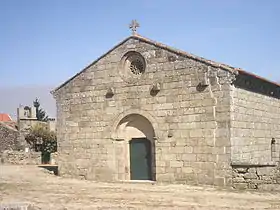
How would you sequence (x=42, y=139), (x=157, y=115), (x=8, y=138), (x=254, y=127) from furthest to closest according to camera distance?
1. (x=8, y=138)
2. (x=42, y=139)
3. (x=254, y=127)
4. (x=157, y=115)

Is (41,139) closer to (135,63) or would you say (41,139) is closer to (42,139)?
(42,139)

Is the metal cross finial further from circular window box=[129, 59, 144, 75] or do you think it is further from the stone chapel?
circular window box=[129, 59, 144, 75]

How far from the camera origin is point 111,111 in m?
17.8

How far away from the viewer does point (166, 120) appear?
1628 cm

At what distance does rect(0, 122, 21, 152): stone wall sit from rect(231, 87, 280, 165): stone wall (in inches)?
947

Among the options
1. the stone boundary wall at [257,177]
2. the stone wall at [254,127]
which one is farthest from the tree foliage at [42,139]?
the stone boundary wall at [257,177]

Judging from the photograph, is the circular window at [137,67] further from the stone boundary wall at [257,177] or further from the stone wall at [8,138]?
the stone wall at [8,138]

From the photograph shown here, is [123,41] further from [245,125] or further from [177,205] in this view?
[177,205]

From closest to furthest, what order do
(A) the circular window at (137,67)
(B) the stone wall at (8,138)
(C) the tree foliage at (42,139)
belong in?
1. (A) the circular window at (137,67)
2. (C) the tree foliage at (42,139)
3. (B) the stone wall at (8,138)

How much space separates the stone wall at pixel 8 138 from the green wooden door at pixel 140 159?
2113 centimetres

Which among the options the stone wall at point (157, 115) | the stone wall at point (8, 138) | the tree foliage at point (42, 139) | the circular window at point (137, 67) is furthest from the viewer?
the stone wall at point (8, 138)

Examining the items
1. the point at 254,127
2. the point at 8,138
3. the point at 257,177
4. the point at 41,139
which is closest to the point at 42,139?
the point at 41,139

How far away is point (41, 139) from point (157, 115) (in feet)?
68.2

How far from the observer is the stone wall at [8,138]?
119 ft
